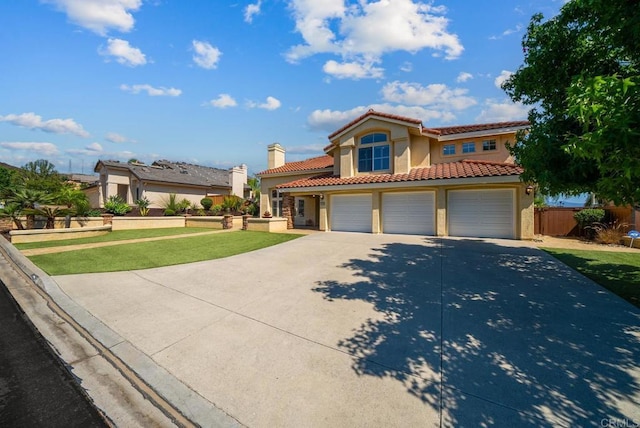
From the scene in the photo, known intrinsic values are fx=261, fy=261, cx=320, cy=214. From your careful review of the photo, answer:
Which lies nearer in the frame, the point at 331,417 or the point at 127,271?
the point at 331,417

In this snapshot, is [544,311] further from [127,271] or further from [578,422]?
[127,271]

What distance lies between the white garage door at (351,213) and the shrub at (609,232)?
1119cm

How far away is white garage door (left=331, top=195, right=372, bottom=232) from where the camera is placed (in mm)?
16266

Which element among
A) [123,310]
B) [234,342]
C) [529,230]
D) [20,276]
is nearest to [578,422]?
[234,342]

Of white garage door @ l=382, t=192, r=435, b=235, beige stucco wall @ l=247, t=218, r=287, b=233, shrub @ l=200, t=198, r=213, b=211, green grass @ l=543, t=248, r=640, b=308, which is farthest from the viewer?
shrub @ l=200, t=198, r=213, b=211

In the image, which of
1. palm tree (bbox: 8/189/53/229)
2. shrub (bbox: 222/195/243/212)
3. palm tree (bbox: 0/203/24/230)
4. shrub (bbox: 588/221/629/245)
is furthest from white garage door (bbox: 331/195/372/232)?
palm tree (bbox: 0/203/24/230)

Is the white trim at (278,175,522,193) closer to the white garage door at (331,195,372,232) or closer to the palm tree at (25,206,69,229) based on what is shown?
the white garage door at (331,195,372,232)

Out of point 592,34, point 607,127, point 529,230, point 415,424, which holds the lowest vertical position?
point 415,424

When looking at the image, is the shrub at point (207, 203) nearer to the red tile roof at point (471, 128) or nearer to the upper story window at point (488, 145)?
the red tile roof at point (471, 128)

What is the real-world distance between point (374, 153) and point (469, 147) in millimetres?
6100

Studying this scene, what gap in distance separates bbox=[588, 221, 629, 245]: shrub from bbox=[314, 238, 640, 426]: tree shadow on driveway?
8583 mm

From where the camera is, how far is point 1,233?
14.8 metres

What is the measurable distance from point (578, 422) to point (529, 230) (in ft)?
42.6

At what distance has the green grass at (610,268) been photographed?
19.8ft
